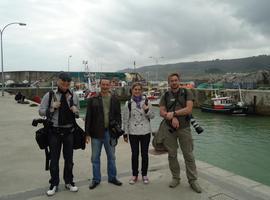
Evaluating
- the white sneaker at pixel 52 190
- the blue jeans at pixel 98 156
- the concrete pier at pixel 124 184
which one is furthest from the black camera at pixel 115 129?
the white sneaker at pixel 52 190

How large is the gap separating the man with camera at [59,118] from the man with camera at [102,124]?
0.29 metres

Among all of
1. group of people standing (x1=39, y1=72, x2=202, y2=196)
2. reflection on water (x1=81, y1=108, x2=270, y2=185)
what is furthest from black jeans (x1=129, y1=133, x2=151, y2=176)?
reflection on water (x1=81, y1=108, x2=270, y2=185)

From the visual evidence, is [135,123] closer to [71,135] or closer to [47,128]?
[71,135]

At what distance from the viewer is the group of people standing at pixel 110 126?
475 cm

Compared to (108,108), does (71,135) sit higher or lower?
lower

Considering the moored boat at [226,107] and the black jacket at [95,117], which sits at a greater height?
the black jacket at [95,117]

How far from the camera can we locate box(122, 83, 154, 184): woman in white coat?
5156 millimetres

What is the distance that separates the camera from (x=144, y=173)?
17.2 ft

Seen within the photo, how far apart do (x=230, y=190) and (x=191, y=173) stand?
668 millimetres

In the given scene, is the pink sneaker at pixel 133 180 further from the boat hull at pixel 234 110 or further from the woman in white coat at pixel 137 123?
the boat hull at pixel 234 110

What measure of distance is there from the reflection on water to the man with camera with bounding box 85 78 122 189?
6.51 metres

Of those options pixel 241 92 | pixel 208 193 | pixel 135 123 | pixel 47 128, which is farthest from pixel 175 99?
pixel 241 92

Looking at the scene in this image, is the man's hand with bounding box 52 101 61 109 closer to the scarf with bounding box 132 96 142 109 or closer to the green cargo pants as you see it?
the scarf with bounding box 132 96 142 109

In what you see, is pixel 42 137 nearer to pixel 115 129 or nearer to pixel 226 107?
pixel 115 129
